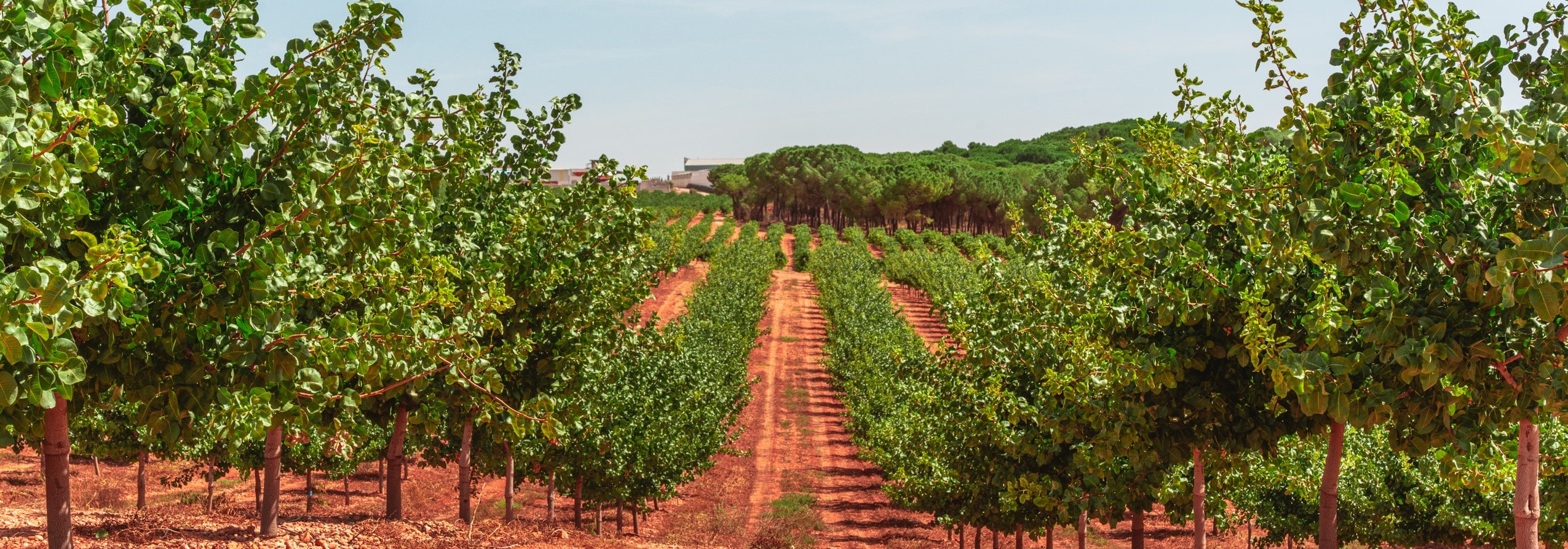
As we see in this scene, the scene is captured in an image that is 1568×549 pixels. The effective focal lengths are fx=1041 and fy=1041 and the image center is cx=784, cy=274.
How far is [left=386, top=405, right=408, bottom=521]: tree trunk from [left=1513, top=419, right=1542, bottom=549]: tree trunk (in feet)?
34.2

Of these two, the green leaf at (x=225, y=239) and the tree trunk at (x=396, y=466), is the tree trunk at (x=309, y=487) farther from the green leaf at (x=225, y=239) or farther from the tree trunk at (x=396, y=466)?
the green leaf at (x=225, y=239)

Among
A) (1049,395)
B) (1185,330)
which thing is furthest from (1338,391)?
(1049,395)

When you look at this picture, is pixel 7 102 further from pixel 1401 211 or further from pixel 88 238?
pixel 1401 211

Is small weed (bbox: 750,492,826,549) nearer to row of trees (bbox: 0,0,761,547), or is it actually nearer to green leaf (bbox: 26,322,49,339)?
row of trees (bbox: 0,0,761,547)

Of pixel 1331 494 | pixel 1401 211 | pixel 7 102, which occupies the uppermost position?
pixel 7 102

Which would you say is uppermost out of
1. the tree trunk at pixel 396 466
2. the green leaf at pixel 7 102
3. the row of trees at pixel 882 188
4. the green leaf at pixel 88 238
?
the row of trees at pixel 882 188

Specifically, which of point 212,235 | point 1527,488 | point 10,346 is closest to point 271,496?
point 212,235

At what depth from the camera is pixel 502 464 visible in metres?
17.5

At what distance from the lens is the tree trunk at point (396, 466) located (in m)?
12.2

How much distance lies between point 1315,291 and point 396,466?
10323mm

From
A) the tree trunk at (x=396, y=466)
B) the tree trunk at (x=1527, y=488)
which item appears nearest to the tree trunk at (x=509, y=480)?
the tree trunk at (x=396, y=466)

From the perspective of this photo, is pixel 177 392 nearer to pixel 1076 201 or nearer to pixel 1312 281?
pixel 1312 281

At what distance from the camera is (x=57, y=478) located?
6332 mm

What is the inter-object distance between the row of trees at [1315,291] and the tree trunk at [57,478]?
698cm
